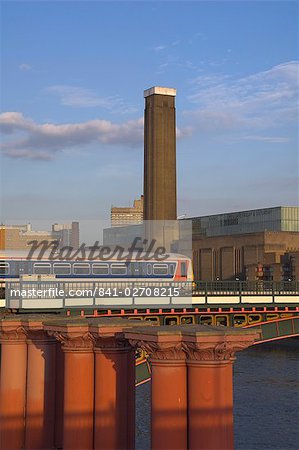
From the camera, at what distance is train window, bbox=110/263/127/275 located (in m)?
46.6

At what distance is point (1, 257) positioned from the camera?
144 feet

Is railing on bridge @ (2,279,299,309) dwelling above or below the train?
below

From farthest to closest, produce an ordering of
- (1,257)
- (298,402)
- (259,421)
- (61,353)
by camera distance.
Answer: (298,402), (259,421), (1,257), (61,353)

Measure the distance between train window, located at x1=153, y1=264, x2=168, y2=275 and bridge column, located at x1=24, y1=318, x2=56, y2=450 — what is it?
27.6 m

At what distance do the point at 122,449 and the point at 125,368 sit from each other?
6.88ft

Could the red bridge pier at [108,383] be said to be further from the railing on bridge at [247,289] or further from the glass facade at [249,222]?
the glass facade at [249,222]

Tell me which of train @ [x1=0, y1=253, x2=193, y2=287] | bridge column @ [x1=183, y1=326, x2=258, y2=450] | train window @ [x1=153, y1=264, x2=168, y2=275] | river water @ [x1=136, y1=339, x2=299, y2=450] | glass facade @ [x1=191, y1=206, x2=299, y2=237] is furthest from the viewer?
glass facade @ [x1=191, y1=206, x2=299, y2=237]

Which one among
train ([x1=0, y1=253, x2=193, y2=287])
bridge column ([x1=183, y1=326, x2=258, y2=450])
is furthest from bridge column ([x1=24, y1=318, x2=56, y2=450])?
train ([x1=0, y1=253, x2=193, y2=287])

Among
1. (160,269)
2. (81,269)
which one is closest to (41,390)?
(81,269)

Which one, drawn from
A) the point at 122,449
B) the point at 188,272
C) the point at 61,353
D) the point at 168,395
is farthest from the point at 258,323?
the point at 168,395

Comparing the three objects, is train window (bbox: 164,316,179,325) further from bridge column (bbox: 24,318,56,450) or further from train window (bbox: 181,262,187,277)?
bridge column (bbox: 24,318,56,450)

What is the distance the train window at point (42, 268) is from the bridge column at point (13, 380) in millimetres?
23023

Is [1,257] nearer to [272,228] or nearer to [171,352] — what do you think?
[171,352]

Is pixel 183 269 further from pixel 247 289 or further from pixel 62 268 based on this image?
pixel 62 268
